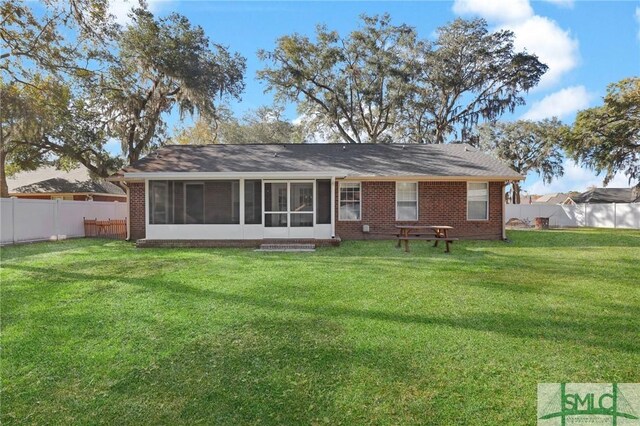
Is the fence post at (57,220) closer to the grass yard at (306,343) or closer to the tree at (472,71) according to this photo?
the grass yard at (306,343)

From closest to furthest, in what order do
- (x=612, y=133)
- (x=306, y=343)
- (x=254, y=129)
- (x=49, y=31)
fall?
(x=306, y=343), (x=49, y=31), (x=612, y=133), (x=254, y=129)

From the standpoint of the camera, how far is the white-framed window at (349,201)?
1418cm

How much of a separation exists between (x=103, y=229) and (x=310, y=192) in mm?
10404

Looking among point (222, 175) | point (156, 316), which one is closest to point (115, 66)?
point (222, 175)

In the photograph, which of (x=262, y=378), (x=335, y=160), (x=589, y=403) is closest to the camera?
(x=589, y=403)

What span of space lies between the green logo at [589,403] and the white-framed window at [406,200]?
1082 centimetres

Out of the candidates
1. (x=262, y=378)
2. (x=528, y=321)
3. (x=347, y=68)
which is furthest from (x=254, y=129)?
(x=262, y=378)

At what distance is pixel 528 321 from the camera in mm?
4867

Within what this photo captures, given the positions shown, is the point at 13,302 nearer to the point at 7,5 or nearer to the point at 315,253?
the point at 315,253

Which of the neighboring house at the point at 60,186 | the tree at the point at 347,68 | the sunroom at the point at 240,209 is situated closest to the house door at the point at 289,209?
the sunroom at the point at 240,209

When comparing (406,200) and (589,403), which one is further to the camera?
(406,200)

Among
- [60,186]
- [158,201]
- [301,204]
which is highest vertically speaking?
[60,186]

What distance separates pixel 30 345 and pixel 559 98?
21.1m

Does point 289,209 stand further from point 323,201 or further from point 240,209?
point 240,209
